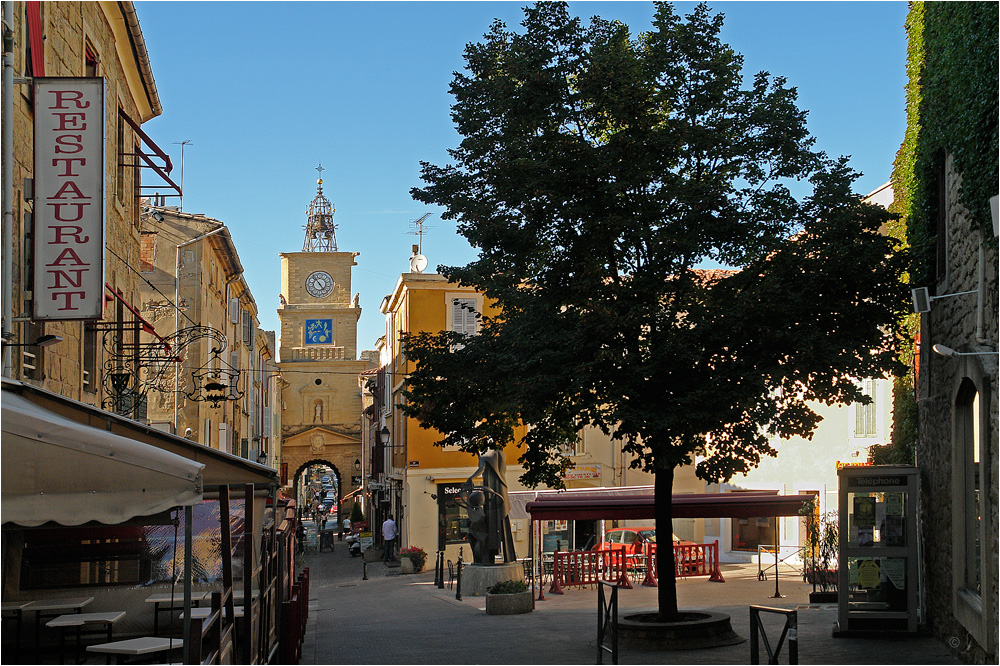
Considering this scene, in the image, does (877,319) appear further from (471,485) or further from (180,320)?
(180,320)

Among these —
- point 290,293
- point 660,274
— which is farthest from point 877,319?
point 290,293

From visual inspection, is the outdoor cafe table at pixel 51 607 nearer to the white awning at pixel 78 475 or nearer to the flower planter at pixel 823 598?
the white awning at pixel 78 475

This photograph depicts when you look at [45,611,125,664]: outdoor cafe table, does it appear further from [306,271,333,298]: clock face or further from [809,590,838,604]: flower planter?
[306,271,333,298]: clock face

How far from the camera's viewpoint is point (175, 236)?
89.5ft

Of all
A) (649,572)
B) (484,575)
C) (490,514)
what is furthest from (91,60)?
(649,572)

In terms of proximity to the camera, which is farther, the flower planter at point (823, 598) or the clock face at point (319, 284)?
the clock face at point (319, 284)

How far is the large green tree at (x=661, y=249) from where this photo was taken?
38.3 ft

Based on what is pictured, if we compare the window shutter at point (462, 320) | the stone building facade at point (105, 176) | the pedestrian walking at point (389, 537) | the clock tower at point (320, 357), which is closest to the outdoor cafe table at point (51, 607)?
the stone building facade at point (105, 176)

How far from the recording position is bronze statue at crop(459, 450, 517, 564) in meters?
21.0

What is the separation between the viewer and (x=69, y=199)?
9.57 m

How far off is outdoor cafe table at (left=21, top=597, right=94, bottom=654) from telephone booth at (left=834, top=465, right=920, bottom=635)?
8555 millimetres

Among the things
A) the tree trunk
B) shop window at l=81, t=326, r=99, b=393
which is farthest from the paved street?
shop window at l=81, t=326, r=99, b=393

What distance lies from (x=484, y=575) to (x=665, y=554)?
8.38 meters

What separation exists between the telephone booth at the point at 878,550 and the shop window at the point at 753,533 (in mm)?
14414
